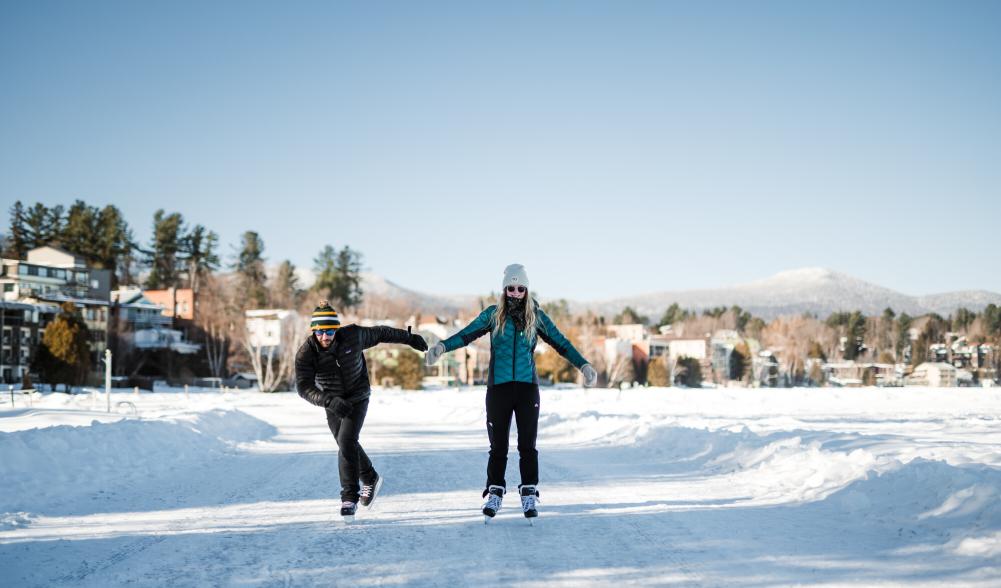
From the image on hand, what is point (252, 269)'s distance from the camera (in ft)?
369

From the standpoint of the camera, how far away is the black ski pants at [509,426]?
6.91 meters

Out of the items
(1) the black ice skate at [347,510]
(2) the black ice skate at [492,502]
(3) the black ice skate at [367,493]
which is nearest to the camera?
(2) the black ice skate at [492,502]

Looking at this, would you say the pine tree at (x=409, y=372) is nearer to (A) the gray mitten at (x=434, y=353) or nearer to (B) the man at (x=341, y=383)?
Result: (B) the man at (x=341, y=383)

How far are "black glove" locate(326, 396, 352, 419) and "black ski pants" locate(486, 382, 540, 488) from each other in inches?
48.8

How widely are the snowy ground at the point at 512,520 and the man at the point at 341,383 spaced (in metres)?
0.37

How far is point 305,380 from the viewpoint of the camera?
7.03 meters

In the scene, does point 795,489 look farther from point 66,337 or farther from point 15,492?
point 66,337

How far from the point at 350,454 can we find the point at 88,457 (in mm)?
5156

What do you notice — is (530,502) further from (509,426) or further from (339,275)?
(339,275)

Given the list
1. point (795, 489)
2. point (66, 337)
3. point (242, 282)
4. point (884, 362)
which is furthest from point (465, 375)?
point (795, 489)

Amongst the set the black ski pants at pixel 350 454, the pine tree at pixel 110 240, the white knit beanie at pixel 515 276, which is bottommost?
the black ski pants at pixel 350 454

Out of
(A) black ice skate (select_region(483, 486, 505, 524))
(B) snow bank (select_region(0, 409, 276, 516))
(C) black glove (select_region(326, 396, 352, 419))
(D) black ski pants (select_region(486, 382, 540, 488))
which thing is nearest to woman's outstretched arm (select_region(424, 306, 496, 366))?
(D) black ski pants (select_region(486, 382, 540, 488))

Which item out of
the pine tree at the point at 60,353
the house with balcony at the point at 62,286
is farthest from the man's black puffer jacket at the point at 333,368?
the house with balcony at the point at 62,286

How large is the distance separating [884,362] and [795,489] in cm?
14190
